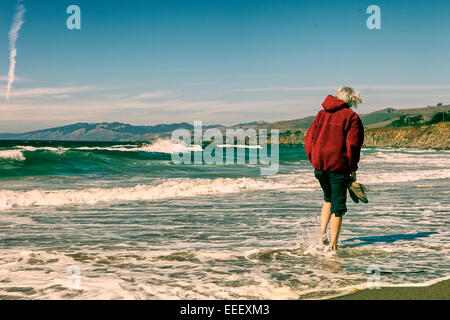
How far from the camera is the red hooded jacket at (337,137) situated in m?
4.92

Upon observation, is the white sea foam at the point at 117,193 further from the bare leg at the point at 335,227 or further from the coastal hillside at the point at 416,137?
the coastal hillside at the point at 416,137

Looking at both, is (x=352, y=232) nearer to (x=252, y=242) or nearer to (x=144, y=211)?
(x=252, y=242)

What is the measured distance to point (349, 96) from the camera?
5211mm

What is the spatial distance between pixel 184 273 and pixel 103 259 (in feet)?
3.82

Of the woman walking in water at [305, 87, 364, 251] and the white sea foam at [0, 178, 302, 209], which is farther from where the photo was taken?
the white sea foam at [0, 178, 302, 209]

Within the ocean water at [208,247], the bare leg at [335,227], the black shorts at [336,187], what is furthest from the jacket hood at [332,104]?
the ocean water at [208,247]

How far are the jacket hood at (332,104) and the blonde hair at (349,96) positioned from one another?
0.14 meters

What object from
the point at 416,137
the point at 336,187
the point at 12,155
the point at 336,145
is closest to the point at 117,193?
the point at 336,187

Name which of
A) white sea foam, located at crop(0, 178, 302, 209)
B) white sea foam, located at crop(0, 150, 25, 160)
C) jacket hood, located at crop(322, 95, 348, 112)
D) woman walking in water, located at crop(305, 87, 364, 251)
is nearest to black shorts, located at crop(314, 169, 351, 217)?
woman walking in water, located at crop(305, 87, 364, 251)

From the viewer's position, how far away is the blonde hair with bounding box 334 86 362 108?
520 cm

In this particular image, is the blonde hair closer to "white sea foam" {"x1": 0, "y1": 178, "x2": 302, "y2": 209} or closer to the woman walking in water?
the woman walking in water

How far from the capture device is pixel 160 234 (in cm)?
668
